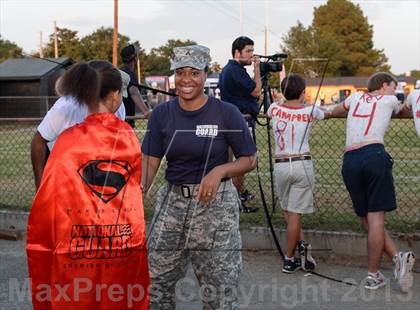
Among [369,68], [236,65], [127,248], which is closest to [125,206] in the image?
[127,248]

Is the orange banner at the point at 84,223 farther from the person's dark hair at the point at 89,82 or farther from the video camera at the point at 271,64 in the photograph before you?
the video camera at the point at 271,64

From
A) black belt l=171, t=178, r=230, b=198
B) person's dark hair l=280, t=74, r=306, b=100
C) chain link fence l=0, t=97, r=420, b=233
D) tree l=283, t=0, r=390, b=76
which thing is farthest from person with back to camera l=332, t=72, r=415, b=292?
tree l=283, t=0, r=390, b=76

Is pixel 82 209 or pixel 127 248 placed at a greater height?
pixel 82 209

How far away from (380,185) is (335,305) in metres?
1.01

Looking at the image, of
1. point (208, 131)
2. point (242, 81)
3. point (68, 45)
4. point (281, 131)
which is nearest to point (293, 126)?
point (281, 131)

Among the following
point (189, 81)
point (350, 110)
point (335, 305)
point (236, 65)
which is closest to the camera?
point (189, 81)

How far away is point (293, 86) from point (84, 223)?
9.07 feet

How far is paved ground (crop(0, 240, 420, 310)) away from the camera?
4.59 meters

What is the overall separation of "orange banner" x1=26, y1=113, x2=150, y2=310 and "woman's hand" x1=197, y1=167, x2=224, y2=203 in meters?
0.45

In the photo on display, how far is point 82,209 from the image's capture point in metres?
Answer: 2.83

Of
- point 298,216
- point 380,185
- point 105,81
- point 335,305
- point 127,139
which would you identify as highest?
point 105,81

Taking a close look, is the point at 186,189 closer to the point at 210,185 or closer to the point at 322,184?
the point at 210,185

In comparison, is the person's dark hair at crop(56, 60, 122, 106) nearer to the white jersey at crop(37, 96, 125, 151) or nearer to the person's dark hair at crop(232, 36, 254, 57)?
the white jersey at crop(37, 96, 125, 151)

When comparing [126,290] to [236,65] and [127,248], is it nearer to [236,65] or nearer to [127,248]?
[127,248]
